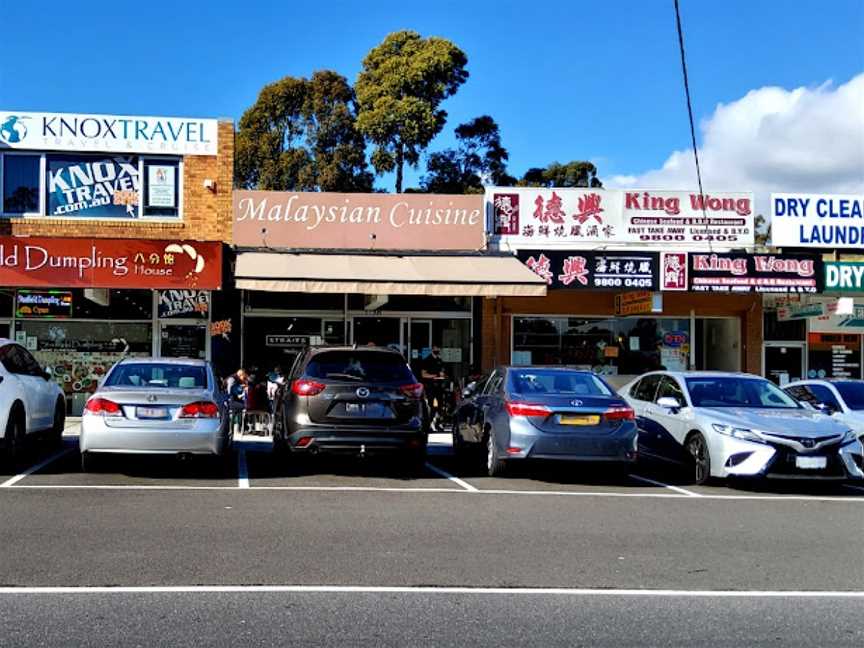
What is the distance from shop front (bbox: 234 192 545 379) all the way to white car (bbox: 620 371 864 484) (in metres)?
4.24

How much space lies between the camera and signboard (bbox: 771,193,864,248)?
65.2 ft

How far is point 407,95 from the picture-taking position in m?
39.2

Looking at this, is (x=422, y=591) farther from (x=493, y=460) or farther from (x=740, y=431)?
(x=740, y=431)

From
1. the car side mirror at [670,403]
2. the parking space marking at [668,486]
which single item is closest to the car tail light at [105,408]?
the parking space marking at [668,486]

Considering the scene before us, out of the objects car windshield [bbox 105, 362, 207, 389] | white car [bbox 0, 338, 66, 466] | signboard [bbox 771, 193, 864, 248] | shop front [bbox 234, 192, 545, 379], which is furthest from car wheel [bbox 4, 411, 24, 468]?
signboard [bbox 771, 193, 864, 248]

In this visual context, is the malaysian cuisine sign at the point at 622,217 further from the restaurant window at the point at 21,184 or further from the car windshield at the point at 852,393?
the restaurant window at the point at 21,184

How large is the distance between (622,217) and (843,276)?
4.55 metres

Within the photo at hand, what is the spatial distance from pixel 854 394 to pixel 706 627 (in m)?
9.75

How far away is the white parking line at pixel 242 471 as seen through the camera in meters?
11.0

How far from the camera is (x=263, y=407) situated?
1641 cm

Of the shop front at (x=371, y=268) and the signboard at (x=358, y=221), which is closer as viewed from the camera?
the shop front at (x=371, y=268)

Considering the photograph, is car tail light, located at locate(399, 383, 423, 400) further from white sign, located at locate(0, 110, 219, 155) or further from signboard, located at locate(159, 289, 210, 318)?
white sign, located at locate(0, 110, 219, 155)

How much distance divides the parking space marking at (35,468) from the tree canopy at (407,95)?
26.8m

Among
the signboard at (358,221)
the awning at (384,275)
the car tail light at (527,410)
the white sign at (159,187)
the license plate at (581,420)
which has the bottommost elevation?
the license plate at (581,420)
